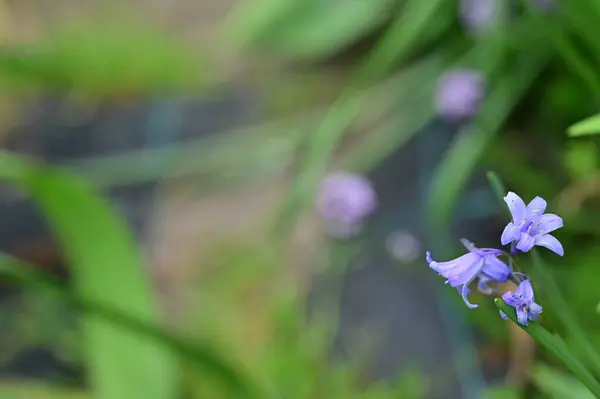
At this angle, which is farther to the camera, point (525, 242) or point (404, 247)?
point (404, 247)

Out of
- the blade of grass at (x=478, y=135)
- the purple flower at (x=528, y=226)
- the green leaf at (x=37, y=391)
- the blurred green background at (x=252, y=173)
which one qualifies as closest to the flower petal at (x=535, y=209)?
the purple flower at (x=528, y=226)

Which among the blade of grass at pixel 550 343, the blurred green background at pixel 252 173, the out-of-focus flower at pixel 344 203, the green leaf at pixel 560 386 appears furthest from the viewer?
the out-of-focus flower at pixel 344 203

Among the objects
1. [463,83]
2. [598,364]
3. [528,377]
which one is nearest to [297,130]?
[463,83]

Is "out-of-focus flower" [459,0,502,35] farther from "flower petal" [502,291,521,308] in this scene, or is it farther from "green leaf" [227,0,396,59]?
"flower petal" [502,291,521,308]

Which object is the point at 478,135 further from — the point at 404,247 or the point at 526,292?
the point at 526,292

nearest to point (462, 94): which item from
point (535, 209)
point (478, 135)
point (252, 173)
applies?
point (478, 135)

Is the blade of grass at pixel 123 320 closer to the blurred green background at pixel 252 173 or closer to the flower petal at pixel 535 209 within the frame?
the blurred green background at pixel 252 173

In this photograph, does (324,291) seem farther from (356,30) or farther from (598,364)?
(598,364)
